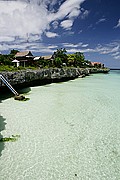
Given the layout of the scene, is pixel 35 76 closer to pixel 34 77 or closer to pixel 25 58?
pixel 34 77

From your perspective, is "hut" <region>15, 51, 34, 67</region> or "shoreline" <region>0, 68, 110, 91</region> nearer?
"shoreline" <region>0, 68, 110, 91</region>

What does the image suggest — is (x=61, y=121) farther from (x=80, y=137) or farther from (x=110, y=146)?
(x=110, y=146)

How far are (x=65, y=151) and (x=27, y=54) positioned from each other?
39.6 meters

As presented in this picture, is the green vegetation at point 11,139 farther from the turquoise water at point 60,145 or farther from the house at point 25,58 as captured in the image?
the house at point 25,58

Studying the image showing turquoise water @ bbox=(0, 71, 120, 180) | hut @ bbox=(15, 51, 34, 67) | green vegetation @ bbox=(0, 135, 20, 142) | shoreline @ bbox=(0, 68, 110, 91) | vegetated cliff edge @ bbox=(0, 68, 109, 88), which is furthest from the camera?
hut @ bbox=(15, 51, 34, 67)

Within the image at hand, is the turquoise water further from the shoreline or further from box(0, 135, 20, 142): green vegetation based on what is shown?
the shoreline

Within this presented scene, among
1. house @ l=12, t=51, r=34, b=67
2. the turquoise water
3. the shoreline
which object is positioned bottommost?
the turquoise water

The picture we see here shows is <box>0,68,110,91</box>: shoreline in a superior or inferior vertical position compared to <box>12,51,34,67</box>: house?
inferior

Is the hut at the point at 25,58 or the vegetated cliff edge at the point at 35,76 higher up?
the hut at the point at 25,58

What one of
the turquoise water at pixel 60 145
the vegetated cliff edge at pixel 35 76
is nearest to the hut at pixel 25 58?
the vegetated cliff edge at pixel 35 76

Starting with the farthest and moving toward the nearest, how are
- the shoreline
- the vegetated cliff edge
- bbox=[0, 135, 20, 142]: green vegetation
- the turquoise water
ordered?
the vegetated cliff edge < the shoreline < bbox=[0, 135, 20, 142]: green vegetation < the turquoise water

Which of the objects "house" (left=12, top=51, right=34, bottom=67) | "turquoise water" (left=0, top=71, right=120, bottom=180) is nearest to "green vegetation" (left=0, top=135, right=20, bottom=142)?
"turquoise water" (left=0, top=71, right=120, bottom=180)

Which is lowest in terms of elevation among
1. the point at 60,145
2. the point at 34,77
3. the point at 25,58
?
the point at 60,145

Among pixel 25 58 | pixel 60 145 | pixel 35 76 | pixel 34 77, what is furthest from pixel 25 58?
pixel 60 145
